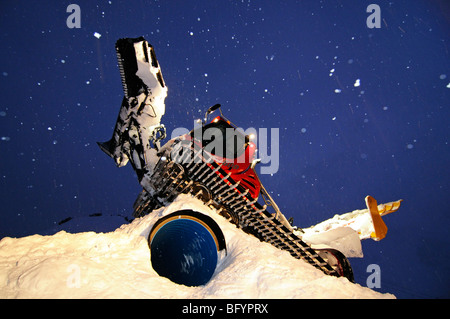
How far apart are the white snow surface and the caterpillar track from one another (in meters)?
0.94

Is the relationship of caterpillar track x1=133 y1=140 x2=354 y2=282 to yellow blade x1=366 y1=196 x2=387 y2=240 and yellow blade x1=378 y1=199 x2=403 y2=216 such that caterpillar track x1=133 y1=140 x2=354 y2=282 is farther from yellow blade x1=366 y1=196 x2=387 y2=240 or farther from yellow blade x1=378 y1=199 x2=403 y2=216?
yellow blade x1=378 y1=199 x2=403 y2=216

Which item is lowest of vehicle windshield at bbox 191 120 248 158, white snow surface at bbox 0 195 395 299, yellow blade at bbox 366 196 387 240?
yellow blade at bbox 366 196 387 240

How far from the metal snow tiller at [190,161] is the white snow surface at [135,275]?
1074 mm

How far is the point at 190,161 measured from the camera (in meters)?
4.80

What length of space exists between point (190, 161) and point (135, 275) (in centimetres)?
268

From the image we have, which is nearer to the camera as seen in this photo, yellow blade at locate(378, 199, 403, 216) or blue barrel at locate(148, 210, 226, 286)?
blue barrel at locate(148, 210, 226, 286)

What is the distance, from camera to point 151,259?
2951 millimetres

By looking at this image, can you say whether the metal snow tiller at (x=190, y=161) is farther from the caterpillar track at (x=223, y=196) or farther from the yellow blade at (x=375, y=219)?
the yellow blade at (x=375, y=219)

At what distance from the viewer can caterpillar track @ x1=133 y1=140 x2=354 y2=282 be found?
156 inches

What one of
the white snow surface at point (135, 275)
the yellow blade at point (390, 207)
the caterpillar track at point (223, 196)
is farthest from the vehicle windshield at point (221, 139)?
the yellow blade at point (390, 207)

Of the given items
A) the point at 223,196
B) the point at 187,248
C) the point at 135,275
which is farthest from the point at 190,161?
the point at 135,275

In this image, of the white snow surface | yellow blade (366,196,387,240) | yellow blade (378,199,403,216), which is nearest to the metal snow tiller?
the white snow surface

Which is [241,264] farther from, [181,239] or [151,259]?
[151,259]
